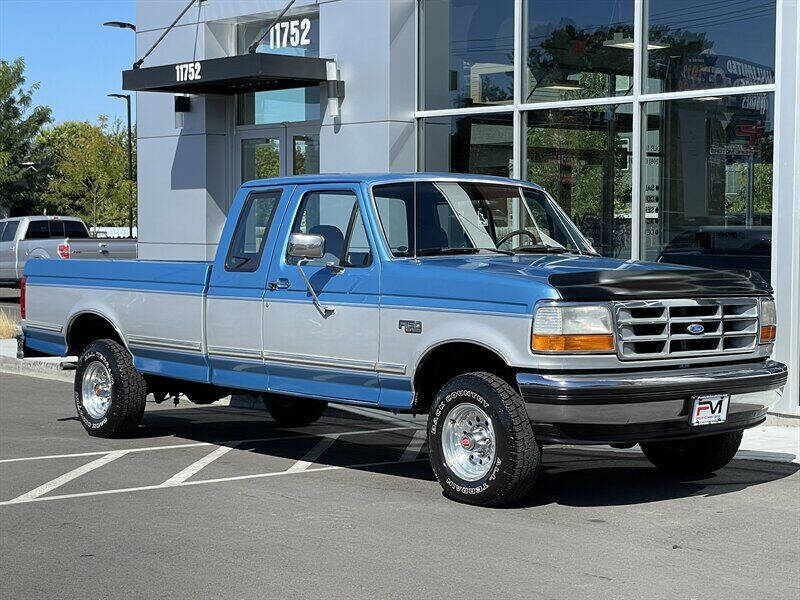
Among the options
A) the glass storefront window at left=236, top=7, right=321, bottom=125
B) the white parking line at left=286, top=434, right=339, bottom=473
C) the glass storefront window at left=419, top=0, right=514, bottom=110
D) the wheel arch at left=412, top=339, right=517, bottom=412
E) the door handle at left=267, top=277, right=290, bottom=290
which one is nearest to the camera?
the wheel arch at left=412, top=339, right=517, bottom=412

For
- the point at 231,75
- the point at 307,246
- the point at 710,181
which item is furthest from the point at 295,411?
the point at 231,75

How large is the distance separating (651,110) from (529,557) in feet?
26.5

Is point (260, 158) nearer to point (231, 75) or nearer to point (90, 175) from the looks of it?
point (231, 75)

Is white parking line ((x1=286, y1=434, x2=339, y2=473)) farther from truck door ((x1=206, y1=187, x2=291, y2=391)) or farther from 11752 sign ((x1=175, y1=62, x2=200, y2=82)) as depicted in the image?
11752 sign ((x1=175, y1=62, x2=200, y2=82))

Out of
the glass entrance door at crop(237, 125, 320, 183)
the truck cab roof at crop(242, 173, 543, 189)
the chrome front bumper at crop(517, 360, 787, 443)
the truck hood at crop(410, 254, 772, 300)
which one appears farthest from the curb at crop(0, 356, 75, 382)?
the chrome front bumper at crop(517, 360, 787, 443)

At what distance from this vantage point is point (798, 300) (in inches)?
472

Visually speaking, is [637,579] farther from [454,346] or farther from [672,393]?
[454,346]

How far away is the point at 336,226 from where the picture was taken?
9.25 m

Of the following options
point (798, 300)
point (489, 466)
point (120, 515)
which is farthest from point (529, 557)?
point (798, 300)

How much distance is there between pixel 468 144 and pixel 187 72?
14.3ft

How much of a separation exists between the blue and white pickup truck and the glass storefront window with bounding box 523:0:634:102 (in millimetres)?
4716

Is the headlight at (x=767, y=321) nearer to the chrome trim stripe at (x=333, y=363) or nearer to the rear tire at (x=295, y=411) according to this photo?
the chrome trim stripe at (x=333, y=363)

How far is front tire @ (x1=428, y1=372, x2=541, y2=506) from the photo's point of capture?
25.3 ft

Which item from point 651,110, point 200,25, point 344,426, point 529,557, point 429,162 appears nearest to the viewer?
point 529,557
